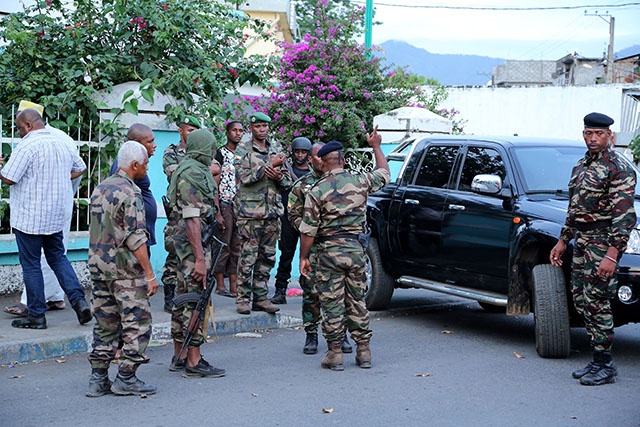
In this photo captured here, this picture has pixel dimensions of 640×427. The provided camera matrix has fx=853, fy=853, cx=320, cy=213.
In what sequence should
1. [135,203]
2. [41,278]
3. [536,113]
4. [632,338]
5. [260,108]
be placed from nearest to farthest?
[135,203], [41,278], [632,338], [260,108], [536,113]

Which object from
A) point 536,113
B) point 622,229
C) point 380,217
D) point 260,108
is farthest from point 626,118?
point 622,229

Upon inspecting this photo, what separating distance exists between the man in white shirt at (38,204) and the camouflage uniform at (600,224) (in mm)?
4282

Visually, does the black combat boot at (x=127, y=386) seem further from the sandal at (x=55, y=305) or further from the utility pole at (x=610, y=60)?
the utility pole at (x=610, y=60)

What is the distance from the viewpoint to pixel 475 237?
26.0 ft

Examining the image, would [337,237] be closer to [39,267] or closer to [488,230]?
[488,230]

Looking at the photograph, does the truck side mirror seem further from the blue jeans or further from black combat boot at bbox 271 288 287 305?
the blue jeans

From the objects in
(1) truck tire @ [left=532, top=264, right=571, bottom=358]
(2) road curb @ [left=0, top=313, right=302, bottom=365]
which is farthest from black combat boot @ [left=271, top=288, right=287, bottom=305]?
(1) truck tire @ [left=532, top=264, right=571, bottom=358]

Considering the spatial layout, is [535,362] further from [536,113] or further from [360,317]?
[536,113]

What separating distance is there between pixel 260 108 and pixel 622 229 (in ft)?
25.9

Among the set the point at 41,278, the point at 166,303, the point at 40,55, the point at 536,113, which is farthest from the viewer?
the point at 536,113

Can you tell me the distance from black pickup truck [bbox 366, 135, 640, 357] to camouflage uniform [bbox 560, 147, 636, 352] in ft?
1.44

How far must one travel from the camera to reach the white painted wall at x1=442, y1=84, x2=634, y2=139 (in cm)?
3725

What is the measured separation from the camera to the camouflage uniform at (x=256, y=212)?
855 centimetres

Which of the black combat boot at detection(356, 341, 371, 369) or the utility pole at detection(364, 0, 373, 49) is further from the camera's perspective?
the utility pole at detection(364, 0, 373, 49)
